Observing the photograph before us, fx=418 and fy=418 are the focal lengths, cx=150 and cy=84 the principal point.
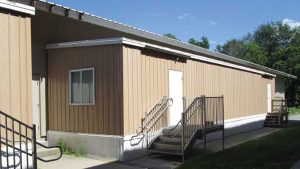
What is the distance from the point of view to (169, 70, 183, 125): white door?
533 inches

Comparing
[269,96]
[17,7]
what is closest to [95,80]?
[17,7]

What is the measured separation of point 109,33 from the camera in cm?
1455

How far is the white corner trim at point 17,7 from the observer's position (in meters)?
7.75

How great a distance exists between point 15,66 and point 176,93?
22.5ft

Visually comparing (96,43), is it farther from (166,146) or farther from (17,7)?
(17,7)

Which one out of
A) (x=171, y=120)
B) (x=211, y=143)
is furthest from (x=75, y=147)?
(x=211, y=143)

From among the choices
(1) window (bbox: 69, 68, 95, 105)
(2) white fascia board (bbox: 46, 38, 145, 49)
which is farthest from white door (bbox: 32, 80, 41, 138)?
(2) white fascia board (bbox: 46, 38, 145, 49)

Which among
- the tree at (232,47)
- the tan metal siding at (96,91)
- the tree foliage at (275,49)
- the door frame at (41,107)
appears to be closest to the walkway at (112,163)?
the tan metal siding at (96,91)

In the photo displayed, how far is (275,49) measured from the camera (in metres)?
60.6

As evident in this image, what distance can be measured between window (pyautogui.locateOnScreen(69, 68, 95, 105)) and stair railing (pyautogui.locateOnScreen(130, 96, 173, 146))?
1.56 meters

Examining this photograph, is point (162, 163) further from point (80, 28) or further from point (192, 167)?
point (80, 28)

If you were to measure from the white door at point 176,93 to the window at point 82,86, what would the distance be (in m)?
2.84

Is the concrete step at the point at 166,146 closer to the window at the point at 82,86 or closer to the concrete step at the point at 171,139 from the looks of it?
the concrete step at the point at 171,139

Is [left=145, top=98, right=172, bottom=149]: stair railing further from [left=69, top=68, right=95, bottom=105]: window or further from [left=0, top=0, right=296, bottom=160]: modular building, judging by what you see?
[left=69, top=68, right=95, bottom=105]: window
